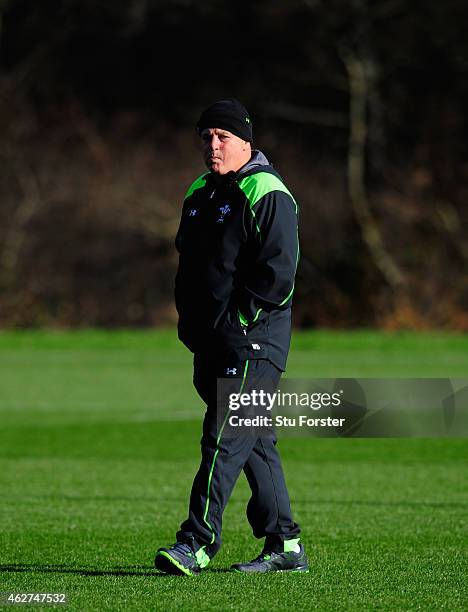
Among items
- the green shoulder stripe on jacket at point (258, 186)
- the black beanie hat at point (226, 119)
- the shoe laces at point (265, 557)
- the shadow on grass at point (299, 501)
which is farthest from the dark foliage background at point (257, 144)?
the green shoulder stripe on jacket at point (258, 186)

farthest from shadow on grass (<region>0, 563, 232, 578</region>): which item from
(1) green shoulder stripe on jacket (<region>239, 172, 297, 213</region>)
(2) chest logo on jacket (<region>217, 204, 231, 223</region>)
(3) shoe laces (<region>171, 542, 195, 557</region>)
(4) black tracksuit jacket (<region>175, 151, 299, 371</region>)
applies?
(1) green shoulder stripe on jacket (<region>239, 172, 297, 213</region>)

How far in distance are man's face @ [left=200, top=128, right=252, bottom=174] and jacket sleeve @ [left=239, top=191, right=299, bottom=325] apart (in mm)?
289

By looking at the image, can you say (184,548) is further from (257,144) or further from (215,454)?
(257,144)

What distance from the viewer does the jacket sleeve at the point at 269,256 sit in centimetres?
589

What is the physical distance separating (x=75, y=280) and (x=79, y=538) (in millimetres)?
27607

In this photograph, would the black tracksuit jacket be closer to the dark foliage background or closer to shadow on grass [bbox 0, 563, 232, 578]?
shadow on grass [bbox 0, 563, 232, 578]

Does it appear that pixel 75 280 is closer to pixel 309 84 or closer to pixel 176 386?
pixel 309 84

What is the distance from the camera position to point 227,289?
19.5ft

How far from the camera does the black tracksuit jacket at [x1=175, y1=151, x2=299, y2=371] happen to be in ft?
19.4

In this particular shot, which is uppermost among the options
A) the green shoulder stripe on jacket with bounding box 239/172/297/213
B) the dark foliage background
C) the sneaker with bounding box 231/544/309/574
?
the dark foliage background

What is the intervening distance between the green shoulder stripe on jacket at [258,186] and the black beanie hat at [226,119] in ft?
0.81

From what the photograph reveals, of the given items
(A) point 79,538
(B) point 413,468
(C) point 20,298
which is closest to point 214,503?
(A) point 79,538

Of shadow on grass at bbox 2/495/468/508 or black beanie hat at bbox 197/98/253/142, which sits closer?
black beanie hat at bbox 197/98/253/142

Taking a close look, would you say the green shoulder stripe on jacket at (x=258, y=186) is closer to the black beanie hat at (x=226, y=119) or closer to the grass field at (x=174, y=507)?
the black beanie hat at (x=226, y=119)
